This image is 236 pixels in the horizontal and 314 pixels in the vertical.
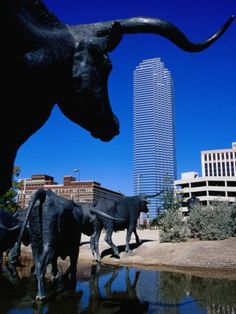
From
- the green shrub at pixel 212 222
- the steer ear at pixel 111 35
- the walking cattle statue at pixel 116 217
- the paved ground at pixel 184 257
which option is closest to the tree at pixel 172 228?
the green shrub at pixel 212 222

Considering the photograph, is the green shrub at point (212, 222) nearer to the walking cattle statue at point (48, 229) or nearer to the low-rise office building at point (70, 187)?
the walking cattle statue at point (48, 229)

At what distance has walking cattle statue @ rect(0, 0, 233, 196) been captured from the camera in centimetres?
242

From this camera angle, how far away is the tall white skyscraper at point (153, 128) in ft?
507

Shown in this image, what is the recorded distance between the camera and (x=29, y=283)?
8672 mm

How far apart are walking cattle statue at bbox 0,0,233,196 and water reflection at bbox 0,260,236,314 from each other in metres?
4.04

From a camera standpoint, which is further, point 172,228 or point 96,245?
point 172,228

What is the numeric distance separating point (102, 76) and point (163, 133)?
16541 centimetres

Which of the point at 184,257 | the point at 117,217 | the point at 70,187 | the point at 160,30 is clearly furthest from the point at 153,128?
the point at 160,30

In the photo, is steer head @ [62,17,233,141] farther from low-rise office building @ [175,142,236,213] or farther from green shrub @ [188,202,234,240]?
low-rise office building @ [175,142,236,213]

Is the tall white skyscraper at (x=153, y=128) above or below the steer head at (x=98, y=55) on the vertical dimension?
above

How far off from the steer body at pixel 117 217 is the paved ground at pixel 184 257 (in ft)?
2.11

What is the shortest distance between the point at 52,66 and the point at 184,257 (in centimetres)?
1158

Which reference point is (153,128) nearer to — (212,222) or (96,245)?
(212,222)

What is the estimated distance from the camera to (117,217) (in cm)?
1497
